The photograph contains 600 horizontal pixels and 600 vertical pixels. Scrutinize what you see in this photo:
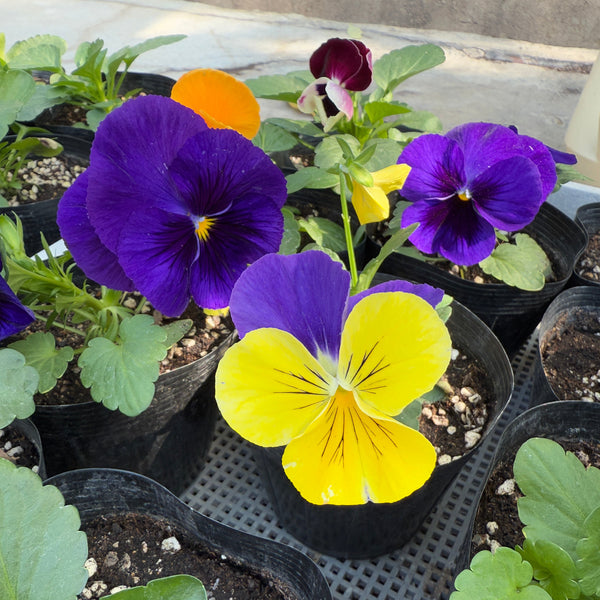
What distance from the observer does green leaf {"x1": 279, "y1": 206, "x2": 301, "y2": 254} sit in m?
0.90

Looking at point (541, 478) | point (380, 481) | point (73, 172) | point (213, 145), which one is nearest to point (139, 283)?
point (213, 145)

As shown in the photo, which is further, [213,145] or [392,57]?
[392,57]

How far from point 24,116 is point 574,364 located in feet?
3.21

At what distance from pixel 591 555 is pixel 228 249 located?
430 millimetres

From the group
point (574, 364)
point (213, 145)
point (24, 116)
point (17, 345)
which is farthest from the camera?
point (24, 116)

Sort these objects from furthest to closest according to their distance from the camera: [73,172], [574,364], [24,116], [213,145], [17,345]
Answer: [73,172] → [24,116] → [574,364] → [17,345] → [213,145]

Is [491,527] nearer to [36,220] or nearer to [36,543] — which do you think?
[36,543]

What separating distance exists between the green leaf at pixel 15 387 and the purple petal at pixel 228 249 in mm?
175

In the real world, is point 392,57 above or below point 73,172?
above

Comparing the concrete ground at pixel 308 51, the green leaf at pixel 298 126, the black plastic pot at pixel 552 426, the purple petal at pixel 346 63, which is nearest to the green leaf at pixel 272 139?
the green leaf at pixel 298 126

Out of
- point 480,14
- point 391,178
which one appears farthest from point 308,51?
point 391,178

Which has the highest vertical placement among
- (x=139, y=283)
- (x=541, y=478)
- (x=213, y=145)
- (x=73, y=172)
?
(x=213, y=145)

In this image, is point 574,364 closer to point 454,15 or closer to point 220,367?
point 220,367

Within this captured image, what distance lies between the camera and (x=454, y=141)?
80 centimetres
